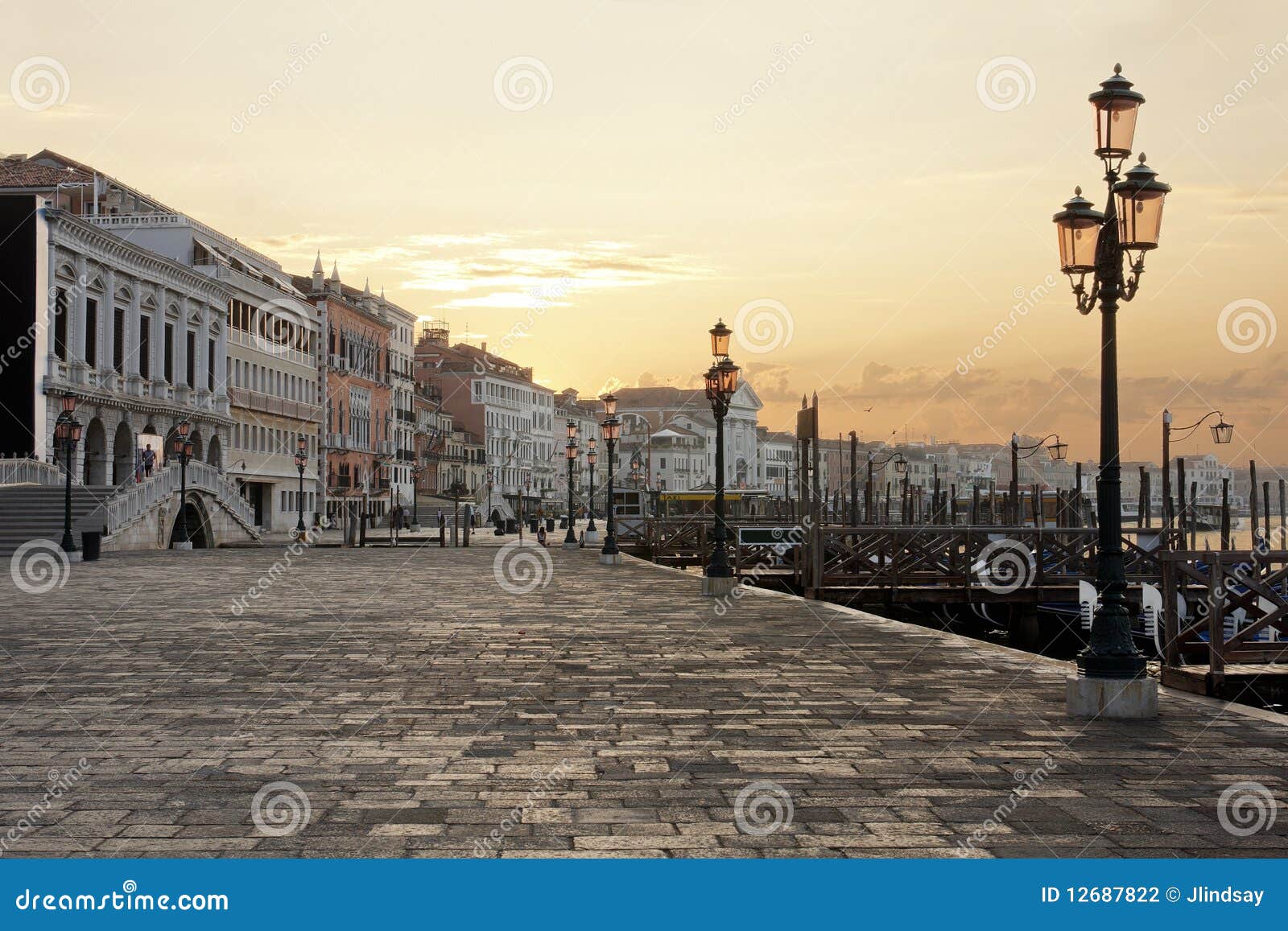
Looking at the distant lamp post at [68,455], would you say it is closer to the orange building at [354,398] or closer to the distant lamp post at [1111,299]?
the distant lamp post at [1111,299]

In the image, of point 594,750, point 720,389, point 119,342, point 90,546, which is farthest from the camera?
point 119,342

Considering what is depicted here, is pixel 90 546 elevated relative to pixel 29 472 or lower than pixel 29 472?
lower

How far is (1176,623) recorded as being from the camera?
10531mm

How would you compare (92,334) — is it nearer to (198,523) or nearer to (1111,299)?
(198,523)

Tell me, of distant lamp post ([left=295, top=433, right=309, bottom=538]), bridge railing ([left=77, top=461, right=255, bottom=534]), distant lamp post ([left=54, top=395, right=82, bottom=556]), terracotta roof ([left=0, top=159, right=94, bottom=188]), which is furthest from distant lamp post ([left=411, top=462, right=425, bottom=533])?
distant lamp post ([left=54, top=395, right=82, bottom=556])

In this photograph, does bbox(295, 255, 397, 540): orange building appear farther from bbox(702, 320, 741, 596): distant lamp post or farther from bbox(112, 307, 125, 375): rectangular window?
bbox(702, 320, 741, 596): distant lamp post

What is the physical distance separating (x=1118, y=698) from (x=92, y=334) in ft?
156

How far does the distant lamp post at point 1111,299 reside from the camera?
913 cm

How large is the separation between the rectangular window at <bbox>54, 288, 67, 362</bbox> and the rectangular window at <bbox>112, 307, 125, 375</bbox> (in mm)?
4563

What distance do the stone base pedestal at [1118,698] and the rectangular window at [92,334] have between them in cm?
4648

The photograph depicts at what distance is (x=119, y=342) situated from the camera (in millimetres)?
52156

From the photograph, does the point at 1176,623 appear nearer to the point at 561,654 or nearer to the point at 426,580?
the point at 561,654

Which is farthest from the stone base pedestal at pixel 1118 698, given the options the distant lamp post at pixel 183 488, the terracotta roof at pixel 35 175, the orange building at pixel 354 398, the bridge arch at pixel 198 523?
the orange building at pixel 354 398

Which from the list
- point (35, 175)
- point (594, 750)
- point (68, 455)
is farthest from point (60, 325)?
point (594, 750)
